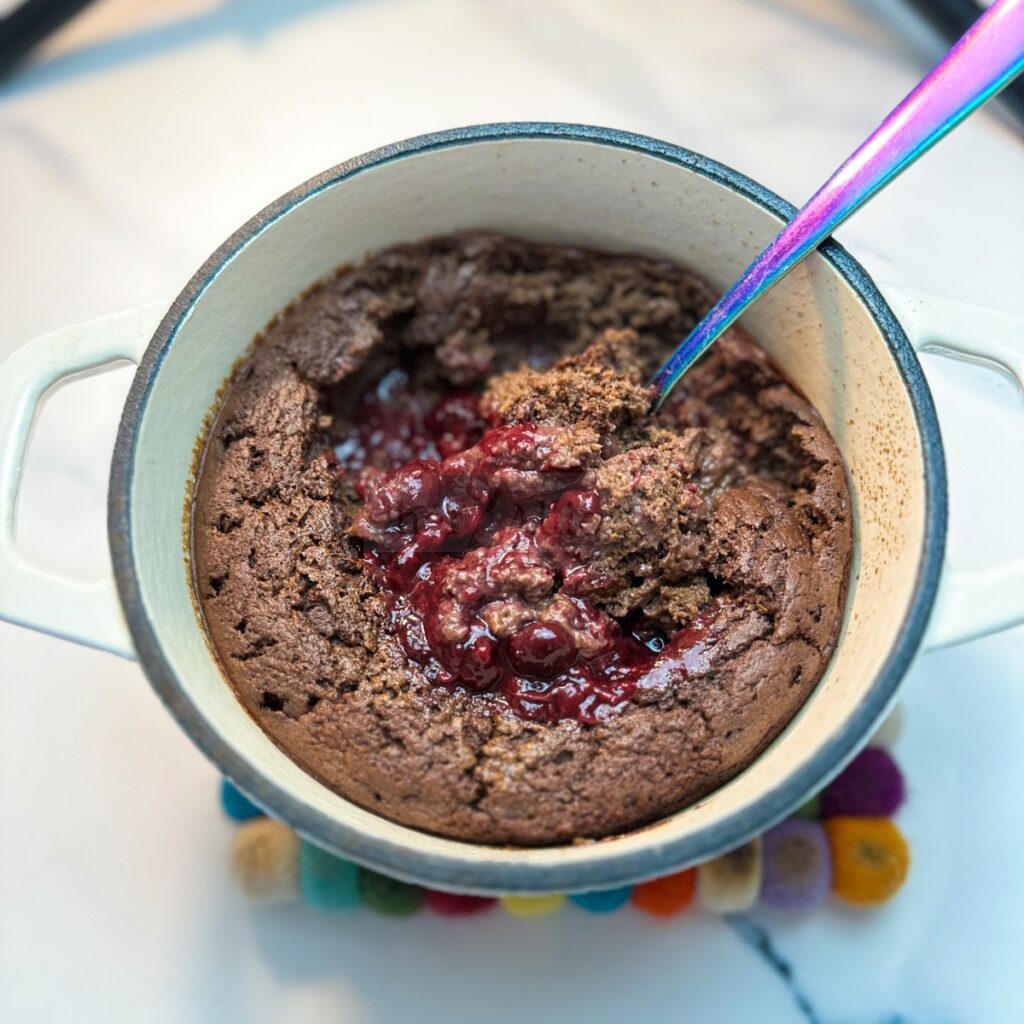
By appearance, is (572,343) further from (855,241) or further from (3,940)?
(3,940)

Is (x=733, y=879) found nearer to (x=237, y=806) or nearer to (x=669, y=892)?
(x=669, y=892)

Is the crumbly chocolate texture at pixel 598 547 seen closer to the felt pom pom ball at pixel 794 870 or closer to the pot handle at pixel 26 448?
the pot handle at pixel 26 448

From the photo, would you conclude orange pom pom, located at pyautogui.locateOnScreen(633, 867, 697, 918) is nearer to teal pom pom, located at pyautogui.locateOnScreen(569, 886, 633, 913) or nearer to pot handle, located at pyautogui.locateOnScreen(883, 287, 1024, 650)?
teal pom pom, located at pyautogui.locateOnScreen(569, 886, 633, 913)

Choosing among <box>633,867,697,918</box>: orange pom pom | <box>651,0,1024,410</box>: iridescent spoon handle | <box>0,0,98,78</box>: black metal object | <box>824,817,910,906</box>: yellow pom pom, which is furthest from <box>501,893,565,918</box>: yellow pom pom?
<box>0,0,98,78</box>: black metal object

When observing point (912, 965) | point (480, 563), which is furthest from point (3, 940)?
point (912, 965)

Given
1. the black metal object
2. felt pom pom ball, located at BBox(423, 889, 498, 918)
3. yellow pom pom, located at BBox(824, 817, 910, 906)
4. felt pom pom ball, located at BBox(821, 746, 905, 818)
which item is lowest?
felt pom pom ball, located at BBox(423, 889, 498, 918)

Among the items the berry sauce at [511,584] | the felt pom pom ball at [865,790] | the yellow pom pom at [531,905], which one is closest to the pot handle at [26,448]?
the berry sauce at [511,584]

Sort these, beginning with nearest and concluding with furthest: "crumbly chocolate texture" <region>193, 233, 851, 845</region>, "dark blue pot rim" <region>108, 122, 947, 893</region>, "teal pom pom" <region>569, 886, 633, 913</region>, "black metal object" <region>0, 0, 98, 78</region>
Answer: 1. "dark blue pot rim" <region>108, 122, 947, 893</region>
2. "crumbly chocolate texture" <region>193, 233, 851, 845</region>
3. "teal pom pom" <region>569, 886, 633, 913</region>
4. "black metal object" <region>0, 0, 98, 78</region>
